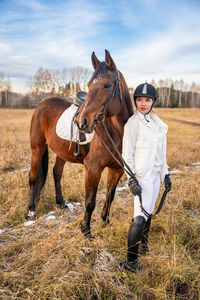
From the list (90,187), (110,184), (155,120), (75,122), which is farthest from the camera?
(110,184)

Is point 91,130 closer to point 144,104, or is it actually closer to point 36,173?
point 144,104

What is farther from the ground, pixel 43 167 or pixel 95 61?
pixel 95 61

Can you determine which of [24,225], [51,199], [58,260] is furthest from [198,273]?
[51,199]

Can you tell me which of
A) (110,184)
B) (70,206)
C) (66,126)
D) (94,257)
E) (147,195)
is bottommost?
(70,206)

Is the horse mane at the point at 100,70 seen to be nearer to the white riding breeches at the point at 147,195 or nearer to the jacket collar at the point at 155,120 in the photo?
the jacket collar at the point at 155,120

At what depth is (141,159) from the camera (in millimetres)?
2008

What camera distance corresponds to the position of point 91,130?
198cm

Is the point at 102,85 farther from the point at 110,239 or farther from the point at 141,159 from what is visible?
the point at 110,239

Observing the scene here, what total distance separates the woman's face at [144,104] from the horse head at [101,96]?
0.68 feet

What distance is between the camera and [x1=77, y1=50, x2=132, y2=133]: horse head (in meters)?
1.94

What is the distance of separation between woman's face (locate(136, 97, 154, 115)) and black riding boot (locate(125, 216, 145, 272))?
1.12m

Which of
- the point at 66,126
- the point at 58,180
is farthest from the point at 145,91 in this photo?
the point at 58,180

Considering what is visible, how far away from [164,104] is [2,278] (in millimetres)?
60309

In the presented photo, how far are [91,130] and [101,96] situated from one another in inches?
14.2
